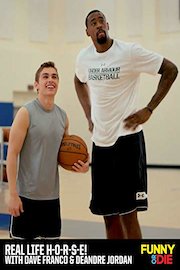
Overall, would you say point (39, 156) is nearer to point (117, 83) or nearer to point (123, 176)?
point (123, 176)

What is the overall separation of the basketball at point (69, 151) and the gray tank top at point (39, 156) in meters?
0.07

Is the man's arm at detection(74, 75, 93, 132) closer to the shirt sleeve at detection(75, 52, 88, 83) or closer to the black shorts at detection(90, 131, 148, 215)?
the shirt sleeve at detection(75, 52, 88, 83)

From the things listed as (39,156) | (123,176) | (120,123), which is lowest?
(123,176)

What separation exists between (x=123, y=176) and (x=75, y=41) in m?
12.0

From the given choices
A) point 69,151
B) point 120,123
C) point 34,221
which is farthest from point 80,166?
point 34,221

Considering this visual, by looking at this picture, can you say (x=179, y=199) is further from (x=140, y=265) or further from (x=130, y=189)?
(x=140, y=265)

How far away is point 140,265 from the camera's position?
2.62 meters

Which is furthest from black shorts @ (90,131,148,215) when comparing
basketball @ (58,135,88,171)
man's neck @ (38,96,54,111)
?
man's neck @ (38,96,54,111)

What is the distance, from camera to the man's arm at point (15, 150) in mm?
2912

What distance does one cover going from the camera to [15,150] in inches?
115

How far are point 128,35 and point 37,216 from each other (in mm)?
11576

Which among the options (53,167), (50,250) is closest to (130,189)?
(53,167)

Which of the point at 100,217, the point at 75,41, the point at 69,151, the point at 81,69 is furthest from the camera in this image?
the point at 75,41

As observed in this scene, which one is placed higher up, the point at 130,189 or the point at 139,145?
the point at 139,145
